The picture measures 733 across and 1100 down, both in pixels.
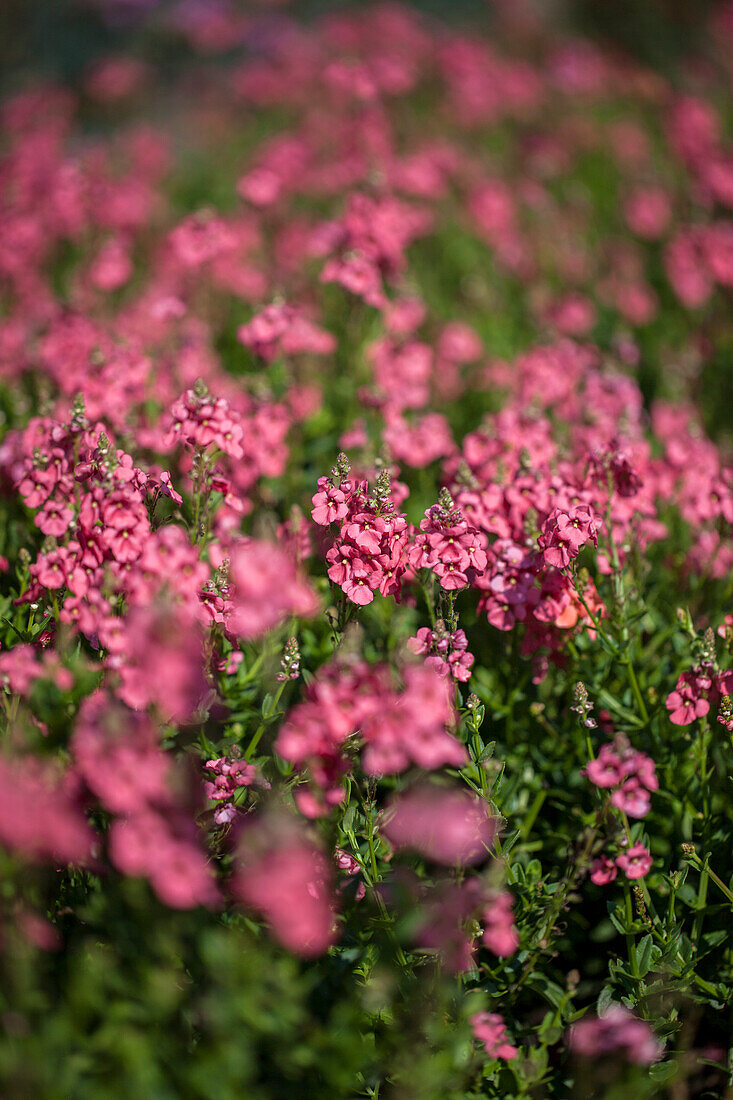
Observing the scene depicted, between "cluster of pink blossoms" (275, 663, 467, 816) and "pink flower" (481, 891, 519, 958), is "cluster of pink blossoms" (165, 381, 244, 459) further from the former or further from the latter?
"pink flower" (481, 891, 519, 958)

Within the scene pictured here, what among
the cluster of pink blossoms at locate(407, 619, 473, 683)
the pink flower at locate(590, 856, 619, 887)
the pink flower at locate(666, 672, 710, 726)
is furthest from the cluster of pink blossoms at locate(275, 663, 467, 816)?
the pink flower at locate(666, 672, 710, 726)

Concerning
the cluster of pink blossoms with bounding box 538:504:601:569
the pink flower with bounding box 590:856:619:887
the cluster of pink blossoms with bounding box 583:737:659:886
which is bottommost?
the pink flower with bounding box 590:856:619:887

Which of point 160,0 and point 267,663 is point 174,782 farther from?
point 160,0

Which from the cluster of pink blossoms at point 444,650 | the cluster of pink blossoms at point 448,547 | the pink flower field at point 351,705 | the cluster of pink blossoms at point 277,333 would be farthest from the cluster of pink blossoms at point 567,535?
the cluster of pink blossoms at point 277,333

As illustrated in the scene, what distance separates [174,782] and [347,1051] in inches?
36.5

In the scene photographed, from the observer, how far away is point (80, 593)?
2.73 metres

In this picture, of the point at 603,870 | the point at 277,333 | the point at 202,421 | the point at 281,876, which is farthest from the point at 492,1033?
the point at 277,333

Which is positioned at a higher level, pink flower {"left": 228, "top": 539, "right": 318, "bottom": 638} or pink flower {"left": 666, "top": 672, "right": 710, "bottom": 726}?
pink flower {"left": 228, "top": 539, "right": 318, "bottom": 638}

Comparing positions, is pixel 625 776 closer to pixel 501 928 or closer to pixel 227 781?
pixel 501 928

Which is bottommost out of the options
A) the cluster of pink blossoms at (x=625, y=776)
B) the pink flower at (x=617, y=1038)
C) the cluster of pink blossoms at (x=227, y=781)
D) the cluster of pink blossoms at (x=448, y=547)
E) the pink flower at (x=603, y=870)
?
the cluster of pink blossoms at (x=227, y=781)

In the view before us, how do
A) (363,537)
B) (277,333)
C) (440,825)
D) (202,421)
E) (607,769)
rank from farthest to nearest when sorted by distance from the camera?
1. (277,333)
2. (202,421)
3. (363,537)
4. (607,769)
5. (440,825)

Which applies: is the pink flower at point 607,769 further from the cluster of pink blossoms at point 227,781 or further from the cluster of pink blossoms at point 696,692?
the cluster of pink blossoms at point 227,781

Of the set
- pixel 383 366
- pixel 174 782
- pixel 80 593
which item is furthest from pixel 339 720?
pixel 383 366

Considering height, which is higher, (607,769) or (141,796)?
(607,769)
